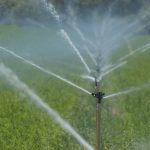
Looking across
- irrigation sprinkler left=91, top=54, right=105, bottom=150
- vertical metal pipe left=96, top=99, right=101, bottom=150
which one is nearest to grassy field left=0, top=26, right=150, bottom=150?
irrigation sprinkler left=91, top=54, right=105, bottom=150

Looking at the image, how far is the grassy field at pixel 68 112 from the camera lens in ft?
34.3

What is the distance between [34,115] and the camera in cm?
1343

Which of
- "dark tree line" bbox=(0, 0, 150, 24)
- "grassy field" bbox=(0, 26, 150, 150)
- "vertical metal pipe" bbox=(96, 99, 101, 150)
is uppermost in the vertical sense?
"dark tree line" bbox=(0, 0, 150, 24)

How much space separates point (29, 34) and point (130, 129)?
915 inches

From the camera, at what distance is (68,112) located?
14070 mm

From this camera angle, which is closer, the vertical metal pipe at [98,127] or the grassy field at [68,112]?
the vertical metal pipe at [98,127]

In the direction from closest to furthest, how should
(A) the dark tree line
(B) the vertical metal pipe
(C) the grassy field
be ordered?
(B) the vertical metal pipe
(C) the grassy field
(A) the dark tree line

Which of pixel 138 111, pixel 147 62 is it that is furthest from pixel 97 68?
pixel 147 62

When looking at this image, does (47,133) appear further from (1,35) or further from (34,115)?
(1,35)

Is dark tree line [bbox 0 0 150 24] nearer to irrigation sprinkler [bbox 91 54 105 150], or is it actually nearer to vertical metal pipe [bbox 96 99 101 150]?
irrigation sprinkler [bbox 91 54 105 150]

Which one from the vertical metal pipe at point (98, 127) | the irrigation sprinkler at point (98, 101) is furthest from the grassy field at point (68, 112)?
the vertical metal pipe at point (98, 127)

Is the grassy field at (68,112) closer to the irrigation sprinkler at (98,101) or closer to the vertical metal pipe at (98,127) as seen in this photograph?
the irrigation sprinkler at (98,101)

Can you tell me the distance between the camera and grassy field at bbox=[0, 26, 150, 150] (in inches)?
412

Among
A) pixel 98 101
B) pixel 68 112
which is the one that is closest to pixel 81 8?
pixel 68 112
